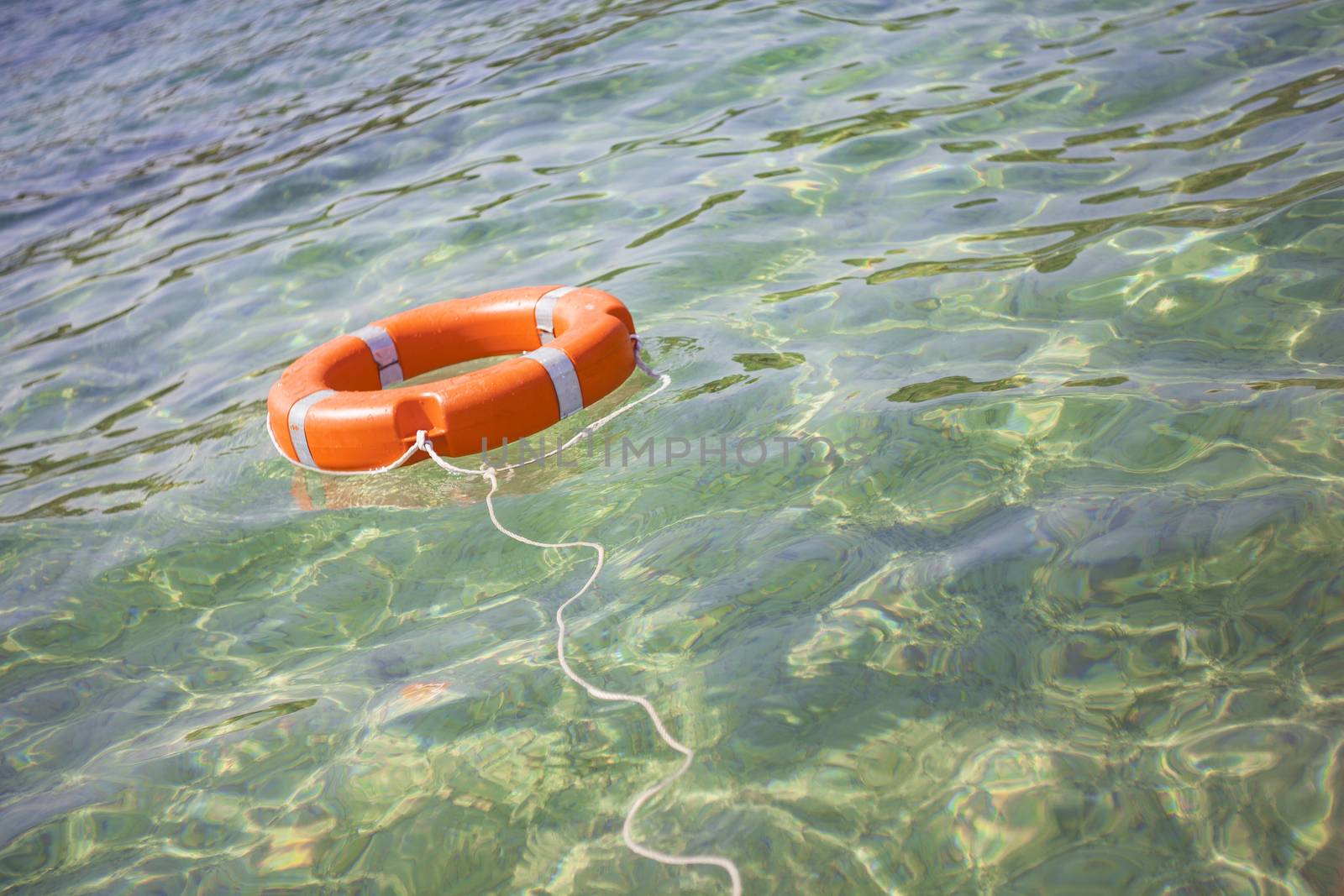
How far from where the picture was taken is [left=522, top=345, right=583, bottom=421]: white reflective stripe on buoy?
10.2ft

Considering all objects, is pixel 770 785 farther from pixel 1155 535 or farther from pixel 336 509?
pixel 336 509

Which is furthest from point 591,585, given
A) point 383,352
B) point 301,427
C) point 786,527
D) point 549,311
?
point 383,352

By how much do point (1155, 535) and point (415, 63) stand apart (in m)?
6.77

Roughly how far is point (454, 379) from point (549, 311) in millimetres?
567

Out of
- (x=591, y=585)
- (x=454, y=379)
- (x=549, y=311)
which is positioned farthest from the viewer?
(x=549, y=311)

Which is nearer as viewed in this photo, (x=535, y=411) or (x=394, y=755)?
(x=394, y=755)

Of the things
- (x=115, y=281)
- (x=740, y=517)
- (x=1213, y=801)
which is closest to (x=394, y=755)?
(x=740, y=517)

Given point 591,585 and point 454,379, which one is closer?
point 591,585

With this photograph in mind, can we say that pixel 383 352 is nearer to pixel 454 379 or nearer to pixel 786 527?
pixel 454 379

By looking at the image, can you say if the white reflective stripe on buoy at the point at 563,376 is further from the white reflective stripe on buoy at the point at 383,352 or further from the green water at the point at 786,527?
the white reflective stripe on buoy at the point at 383,352

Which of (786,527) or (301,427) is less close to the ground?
(301,427)

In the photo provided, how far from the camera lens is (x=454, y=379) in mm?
3025

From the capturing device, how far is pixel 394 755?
2035 mm

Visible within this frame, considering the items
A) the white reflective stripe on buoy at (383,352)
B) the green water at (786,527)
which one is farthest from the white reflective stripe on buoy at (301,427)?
the white reflective stripe on buoy at (383,352)
